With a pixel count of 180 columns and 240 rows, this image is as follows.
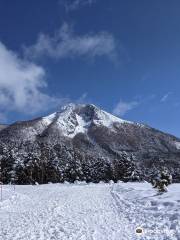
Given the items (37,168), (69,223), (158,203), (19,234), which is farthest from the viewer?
(37,168)

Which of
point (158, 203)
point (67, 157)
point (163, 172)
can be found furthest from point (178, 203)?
point (67, 157)

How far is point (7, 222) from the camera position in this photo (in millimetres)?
21281

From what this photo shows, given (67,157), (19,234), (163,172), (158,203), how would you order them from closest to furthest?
(19,234) < (158,203) < (163,172) < (67,157)

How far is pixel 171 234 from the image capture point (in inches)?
575

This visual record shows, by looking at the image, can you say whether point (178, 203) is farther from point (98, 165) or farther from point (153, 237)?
point (98, 165)

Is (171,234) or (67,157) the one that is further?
(67,157)

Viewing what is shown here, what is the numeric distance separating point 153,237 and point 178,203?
8780 millimetres

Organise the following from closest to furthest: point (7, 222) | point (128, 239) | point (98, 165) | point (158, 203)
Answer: point (128, 239) < point (7, 222) < point (158, 203) < point (98, 165)

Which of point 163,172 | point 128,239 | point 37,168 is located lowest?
point 128,239

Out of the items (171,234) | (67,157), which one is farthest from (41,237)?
(67,157)

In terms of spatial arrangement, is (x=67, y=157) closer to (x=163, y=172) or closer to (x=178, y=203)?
(x=163, y=172)

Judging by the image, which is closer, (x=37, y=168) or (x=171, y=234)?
(x=171, y=234)

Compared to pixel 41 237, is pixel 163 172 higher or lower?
higher

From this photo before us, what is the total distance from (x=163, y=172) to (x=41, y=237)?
22496mm
